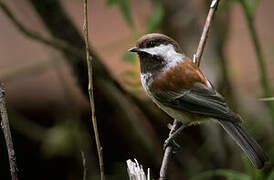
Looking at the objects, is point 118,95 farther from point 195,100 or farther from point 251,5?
point 251,5

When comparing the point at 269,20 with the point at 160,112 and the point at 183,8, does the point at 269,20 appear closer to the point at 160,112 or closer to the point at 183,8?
the point at 183,8

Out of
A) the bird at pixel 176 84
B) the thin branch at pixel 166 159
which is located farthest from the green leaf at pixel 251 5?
the thin branch at pixel 166 159

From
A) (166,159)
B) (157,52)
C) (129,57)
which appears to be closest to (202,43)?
(157,52)

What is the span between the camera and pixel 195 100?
3.63 m

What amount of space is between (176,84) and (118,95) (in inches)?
27.0

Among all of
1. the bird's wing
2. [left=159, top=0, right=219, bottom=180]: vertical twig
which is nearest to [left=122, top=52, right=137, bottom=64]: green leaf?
the bird's wing

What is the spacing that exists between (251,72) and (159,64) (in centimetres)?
267

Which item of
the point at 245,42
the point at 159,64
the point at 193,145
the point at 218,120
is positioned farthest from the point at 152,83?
the point at 245,42

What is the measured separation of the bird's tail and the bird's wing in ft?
0.45

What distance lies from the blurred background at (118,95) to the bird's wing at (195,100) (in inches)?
10.2

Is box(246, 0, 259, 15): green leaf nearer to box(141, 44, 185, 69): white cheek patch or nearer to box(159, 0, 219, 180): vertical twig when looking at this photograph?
box(159, 0, 219, 180): vertical twig

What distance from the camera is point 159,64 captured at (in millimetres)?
3721

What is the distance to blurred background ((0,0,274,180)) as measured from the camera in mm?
3967

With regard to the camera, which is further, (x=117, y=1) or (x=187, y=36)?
(x=187, y=36)
